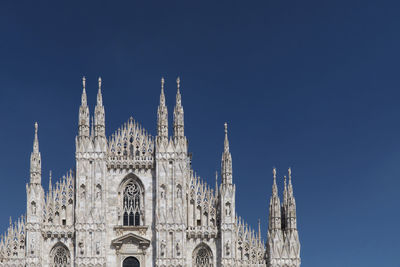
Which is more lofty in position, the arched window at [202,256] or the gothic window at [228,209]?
the gothic window at [228,209]

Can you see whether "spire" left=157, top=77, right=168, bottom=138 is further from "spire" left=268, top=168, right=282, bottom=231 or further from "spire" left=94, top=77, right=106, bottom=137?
"spire" left=268, top=168, right=282, bottom=231

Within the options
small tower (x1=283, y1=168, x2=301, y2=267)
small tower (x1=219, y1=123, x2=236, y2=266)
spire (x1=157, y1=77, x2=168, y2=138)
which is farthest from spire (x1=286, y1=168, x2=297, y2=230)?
spire (x1=157, y1=77, x2=168, y2=138)

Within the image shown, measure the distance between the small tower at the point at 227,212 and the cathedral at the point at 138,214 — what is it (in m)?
0.07

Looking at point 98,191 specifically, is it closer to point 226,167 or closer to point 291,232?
point 226,167

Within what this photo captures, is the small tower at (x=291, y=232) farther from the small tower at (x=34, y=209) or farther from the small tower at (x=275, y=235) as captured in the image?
the small tower at (x=34, y=209)

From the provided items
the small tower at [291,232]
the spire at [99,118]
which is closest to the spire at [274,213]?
the small tower at [291,232]

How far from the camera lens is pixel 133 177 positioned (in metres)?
54.7

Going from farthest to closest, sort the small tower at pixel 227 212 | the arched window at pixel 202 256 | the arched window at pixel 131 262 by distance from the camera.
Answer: the arched window at pixel 202 256 < the arched window at pixel 131 262 < the small tower at pixel 227 212

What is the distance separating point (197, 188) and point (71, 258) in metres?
10.1

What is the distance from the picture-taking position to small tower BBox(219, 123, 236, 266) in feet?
172

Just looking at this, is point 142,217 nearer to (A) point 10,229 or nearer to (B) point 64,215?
(B) point 64,215

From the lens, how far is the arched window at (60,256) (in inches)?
2079

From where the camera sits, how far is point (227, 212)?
175 feet

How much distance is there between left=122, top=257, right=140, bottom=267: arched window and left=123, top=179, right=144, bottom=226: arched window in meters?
2.47
